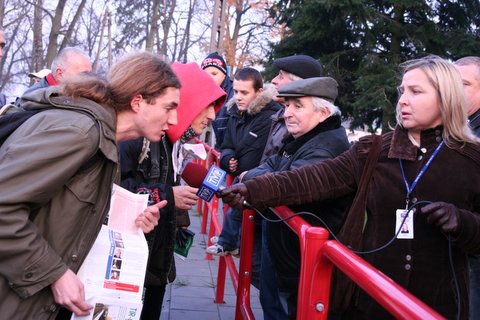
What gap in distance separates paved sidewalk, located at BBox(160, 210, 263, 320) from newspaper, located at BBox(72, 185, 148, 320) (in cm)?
228

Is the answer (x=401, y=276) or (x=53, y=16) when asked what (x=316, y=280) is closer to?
(x=401, y=276)

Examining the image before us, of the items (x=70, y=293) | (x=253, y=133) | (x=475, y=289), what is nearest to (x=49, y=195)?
(x=70, y=293)

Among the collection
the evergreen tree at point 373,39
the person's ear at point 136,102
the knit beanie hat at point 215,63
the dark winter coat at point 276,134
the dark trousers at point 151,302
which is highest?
the evergreen tree at point 373,39

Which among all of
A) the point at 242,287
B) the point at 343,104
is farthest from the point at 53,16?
the point at 242,287

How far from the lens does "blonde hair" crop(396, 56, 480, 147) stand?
2.38 meters

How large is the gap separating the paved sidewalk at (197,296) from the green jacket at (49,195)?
98.1 inches

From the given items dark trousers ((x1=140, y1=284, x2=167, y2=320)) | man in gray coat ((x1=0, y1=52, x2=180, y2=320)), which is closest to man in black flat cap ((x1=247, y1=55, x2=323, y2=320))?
dark trousers ((x1=140, y1=284, x2=167, y2=320))

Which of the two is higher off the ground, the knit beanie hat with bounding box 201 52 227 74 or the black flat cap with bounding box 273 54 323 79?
the knit beanie hat with bounding box 201 52 227 74

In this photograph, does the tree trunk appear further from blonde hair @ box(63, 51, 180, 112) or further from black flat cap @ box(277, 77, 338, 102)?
blonde hair @ box(63, 51, 180, 112)

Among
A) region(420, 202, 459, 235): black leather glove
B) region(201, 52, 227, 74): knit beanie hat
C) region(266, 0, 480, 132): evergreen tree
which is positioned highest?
region(266, 0, 480, 132): evergreen tree

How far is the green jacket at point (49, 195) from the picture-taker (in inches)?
68.4

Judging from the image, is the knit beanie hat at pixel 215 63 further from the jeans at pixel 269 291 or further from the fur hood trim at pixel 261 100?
the jeans at pixel 269 291

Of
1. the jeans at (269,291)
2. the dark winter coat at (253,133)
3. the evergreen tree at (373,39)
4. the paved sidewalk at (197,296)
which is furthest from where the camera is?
the evergreen tree at (373,39)

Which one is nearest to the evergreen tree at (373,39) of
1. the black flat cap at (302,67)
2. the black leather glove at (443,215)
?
the black flat cap at (302,67)
